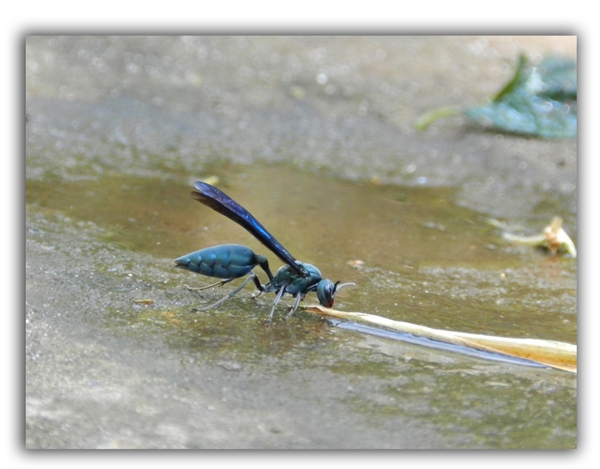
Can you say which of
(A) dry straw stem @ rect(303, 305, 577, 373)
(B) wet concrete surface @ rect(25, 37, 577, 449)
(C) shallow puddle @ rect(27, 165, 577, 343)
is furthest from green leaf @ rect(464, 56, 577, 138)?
(A) dry straw stem @ rect(303, 305, 577, 373)

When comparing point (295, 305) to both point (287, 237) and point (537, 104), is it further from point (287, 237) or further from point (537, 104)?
point (537, 104)

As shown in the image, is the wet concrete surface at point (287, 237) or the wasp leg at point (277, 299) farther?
the wasp leg at point (277, 299)

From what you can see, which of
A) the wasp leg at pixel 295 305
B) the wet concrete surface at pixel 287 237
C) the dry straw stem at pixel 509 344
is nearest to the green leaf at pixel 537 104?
the wet concrete surface at pixel 287 237

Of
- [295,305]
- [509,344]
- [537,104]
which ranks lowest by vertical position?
[509,344]

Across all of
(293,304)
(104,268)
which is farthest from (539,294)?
(104,268)

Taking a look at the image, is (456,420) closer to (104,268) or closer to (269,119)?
(104,268)

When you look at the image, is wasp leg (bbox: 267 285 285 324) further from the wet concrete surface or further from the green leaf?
the green leaf

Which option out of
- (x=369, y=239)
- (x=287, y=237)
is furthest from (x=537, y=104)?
(x=287, y=237)

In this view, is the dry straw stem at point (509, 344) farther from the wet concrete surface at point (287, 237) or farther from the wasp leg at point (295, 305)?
the wasp leg at point (295, 305)
